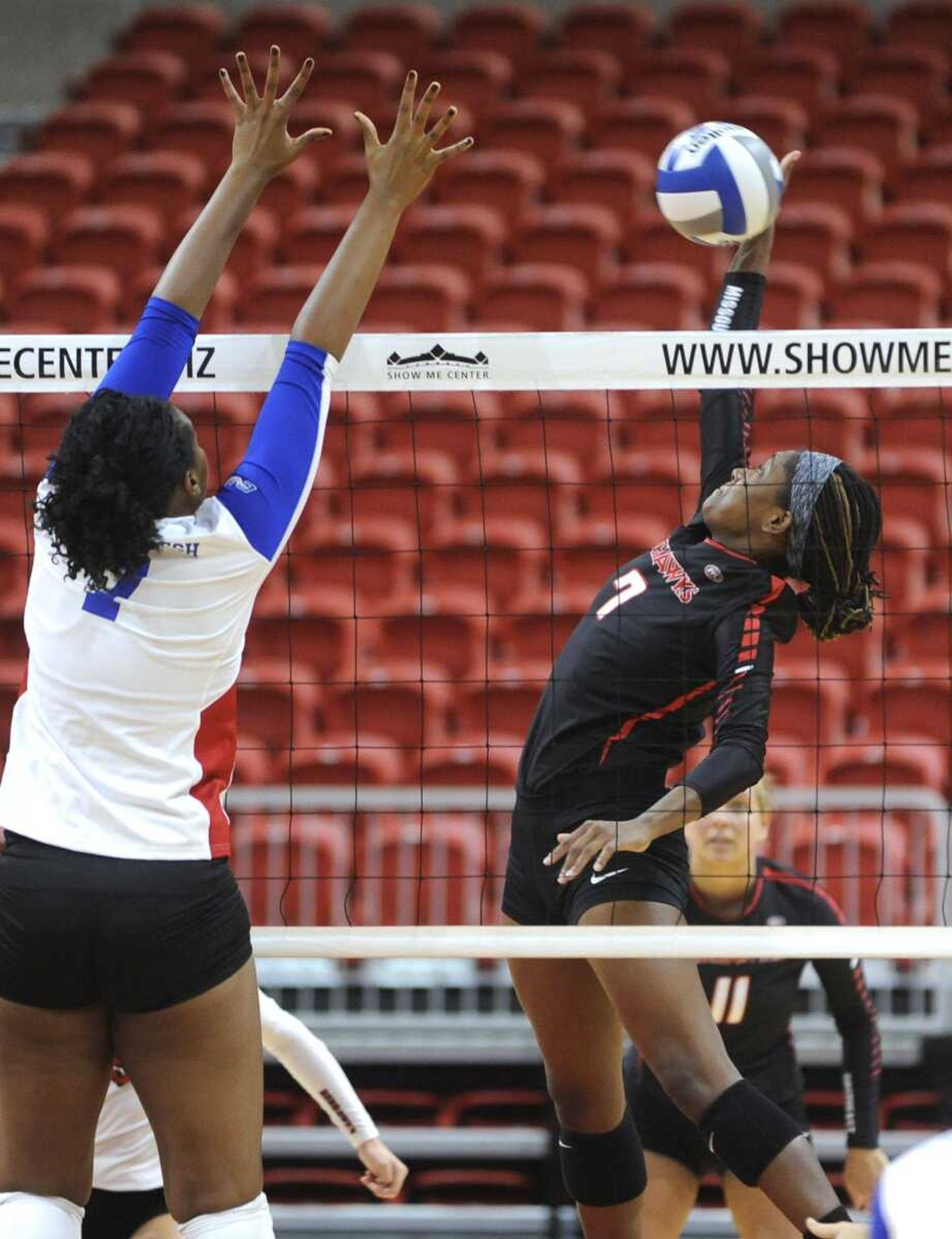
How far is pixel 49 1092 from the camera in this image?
3.17 m

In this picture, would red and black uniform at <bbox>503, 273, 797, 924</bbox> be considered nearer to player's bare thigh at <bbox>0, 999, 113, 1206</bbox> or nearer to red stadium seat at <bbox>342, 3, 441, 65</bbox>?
player's bare thigh at <bbox>0, 999, 113, 1206</bbox>

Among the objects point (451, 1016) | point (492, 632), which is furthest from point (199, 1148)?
point (492, 632)

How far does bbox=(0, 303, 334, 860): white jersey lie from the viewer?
313cm

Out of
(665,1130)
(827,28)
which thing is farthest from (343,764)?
(827,28)

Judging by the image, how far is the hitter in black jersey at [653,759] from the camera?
3.72 meters

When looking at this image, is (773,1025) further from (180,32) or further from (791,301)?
(180,32)

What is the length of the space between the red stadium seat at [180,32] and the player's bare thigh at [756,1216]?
11.0 metres

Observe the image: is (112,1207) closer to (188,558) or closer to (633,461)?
(188,558)

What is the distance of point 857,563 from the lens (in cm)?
389

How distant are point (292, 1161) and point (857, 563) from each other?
4336 millimetres

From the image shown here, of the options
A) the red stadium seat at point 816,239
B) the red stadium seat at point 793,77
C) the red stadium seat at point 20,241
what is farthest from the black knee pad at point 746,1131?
the red stadium seat at point 793,77

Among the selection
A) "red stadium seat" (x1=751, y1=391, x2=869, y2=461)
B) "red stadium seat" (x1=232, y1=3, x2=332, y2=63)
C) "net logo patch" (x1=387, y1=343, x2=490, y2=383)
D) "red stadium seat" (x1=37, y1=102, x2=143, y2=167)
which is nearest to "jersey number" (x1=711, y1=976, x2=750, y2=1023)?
"net logo patch" (x1=387, y1=343, x2=490, y2=383)

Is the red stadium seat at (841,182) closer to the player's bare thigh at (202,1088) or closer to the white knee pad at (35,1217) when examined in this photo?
the player's bare thigh at (202,1088)

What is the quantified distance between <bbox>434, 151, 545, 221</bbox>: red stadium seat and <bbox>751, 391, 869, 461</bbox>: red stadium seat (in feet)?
10.2
